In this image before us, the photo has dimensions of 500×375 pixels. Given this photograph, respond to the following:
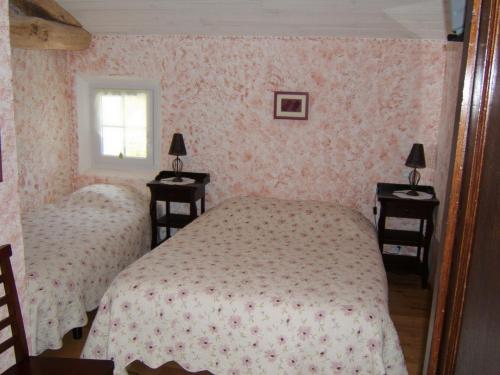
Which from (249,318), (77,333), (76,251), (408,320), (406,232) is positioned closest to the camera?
(249,318)

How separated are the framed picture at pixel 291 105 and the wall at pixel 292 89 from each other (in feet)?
0.17

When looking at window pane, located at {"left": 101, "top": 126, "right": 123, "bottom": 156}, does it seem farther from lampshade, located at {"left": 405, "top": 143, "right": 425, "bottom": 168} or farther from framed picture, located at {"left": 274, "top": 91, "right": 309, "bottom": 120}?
lampshade, located at {"left": 405, "top": 143, "right": 425, "bottom": 168}

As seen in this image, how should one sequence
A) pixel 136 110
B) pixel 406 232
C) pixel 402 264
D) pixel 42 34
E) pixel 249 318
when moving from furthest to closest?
pixel 136 110, pixel 406 232, pixel 402 264, pixel 42 34, pixel 249 318

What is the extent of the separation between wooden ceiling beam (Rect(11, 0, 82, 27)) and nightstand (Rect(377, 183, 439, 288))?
9.30 ft

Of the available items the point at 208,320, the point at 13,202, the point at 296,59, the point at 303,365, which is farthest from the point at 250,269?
the point at 296,59

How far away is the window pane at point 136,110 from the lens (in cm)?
424

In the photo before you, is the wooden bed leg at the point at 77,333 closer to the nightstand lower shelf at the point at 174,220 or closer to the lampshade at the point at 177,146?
the nightstand lower shelf at the point at 174,220

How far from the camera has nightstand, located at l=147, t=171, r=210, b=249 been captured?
12.6 feet

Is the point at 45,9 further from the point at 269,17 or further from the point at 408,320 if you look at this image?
the point at 408,320

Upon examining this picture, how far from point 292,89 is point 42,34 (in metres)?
1.93

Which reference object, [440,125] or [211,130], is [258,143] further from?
[440,125]

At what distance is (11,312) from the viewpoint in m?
1.78

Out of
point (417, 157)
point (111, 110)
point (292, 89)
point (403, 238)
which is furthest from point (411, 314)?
point (111, 110)

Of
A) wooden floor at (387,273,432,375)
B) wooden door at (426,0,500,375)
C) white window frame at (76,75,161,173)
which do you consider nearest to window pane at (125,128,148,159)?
white window frame at (76,75,161,173)
